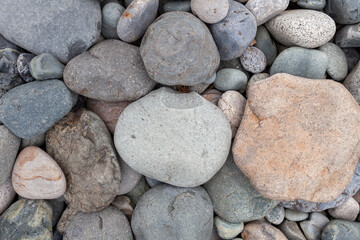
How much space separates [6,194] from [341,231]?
270 cm

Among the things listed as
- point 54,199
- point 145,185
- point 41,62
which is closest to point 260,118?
point 145,185

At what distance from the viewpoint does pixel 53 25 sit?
194cm

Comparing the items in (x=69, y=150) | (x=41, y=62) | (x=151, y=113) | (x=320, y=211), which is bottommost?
(x=320, y=211)

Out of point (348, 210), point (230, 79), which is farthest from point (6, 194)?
point (348, 210)

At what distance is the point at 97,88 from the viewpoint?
1.96 m

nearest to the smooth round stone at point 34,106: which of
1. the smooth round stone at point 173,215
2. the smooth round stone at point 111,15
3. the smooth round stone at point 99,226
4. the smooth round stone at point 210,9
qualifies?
the smooth round stone at point 111,15

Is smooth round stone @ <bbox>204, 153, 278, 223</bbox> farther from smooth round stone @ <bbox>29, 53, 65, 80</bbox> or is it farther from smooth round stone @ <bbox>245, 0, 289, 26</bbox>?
smooth round stone @ <bbox>29, 53, 65, 80</bbox>

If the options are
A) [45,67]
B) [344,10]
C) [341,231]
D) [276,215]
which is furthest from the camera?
[276,215]

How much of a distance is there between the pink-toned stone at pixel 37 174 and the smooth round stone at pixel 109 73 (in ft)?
1.83

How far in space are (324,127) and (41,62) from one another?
200 centimetres

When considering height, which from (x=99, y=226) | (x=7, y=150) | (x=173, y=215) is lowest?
(x=99, y=226)

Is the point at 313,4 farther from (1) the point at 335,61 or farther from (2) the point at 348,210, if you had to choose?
(2) the point at 348,210

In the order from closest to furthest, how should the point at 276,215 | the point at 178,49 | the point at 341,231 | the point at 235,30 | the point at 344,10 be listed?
the point at 178,49 → the point at 235,30 → the point at 344,10 → the point at 341,231 → the point at 276,215

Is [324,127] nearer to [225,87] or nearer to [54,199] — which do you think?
[225,87]
